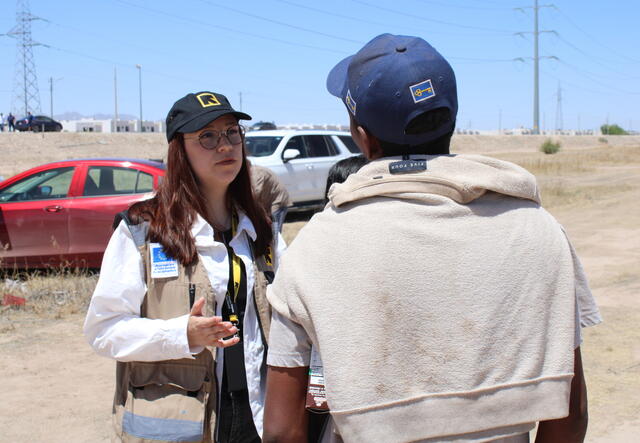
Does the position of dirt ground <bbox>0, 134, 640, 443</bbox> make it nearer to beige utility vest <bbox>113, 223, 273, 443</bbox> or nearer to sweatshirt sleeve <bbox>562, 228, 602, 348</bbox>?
beige utility vest <bbox>113, 223, 273, 443</bbox>

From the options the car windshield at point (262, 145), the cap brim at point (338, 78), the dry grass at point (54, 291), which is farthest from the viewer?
the car windshield at point (262, 145)

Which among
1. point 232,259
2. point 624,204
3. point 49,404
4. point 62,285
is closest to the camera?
point 232,259

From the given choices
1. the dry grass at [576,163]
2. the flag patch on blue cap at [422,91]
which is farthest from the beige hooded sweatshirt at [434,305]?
the dry grass at [576,163]

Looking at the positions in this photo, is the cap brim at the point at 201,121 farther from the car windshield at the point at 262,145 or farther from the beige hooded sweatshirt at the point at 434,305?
the car windshield at the point at 262,145

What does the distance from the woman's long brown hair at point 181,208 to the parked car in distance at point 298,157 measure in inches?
437

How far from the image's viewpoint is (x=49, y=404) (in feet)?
16.6

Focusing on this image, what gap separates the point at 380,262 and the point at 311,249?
15 cm

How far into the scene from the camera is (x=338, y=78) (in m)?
1.70

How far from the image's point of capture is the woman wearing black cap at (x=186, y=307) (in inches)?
86.4

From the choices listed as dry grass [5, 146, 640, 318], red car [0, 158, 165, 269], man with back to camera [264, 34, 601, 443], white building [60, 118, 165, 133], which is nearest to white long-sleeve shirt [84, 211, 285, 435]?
man with back to camera [264, 34, 601, 443]

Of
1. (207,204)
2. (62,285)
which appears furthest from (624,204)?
(207,204)

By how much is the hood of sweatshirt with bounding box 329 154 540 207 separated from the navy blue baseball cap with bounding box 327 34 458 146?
74 millimetres

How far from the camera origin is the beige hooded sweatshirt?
1365 mm

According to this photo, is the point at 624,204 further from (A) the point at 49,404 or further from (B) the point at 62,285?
(A) the point at 49,404
